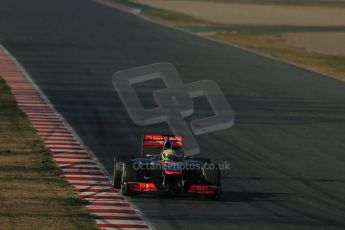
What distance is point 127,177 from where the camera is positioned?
25906 millimetres

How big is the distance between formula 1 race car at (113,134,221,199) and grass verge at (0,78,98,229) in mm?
1497

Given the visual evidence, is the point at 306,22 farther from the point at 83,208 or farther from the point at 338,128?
the point at 83,208

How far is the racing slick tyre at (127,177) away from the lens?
2584 cm

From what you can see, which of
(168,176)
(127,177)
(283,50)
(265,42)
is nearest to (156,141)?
(127,177)

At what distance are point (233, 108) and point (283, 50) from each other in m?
32.5

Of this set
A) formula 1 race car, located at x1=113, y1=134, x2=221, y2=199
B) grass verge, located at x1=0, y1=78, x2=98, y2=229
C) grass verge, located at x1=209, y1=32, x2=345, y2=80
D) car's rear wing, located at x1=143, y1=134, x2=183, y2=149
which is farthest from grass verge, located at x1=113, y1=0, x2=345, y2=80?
formula 1 race car, located at x1=113, y1=134, x2=221, y2=199

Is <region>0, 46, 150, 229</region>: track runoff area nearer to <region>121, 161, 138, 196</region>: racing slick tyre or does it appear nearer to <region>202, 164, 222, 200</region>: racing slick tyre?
<region>121, 161, 138, 196</region>: racing slick tyre

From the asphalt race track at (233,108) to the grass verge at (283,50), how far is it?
2254 millimetres

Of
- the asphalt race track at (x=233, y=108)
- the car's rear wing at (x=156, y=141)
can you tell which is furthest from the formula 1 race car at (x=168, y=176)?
the car's rear wing at (x=156, y=141)

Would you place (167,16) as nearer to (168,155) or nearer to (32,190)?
(32,190)

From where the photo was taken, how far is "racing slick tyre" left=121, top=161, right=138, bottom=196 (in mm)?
25844

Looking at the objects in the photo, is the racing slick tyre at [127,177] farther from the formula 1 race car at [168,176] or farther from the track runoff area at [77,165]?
the track runoff area at [77,165]

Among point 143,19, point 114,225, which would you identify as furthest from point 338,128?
point 143,19

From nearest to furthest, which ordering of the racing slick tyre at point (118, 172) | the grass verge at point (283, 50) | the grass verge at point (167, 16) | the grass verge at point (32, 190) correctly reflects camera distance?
the grass verge at point (32, 190), the racing slick tyre at point (118, 172), the grass verge at point (283, 50), the grass verge at point (167, 16)
